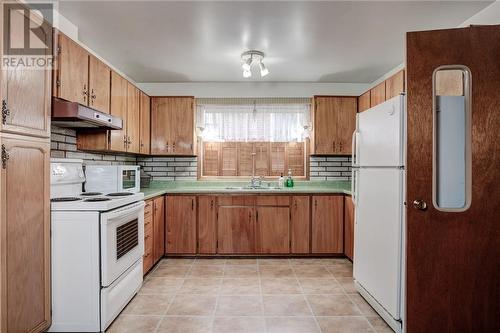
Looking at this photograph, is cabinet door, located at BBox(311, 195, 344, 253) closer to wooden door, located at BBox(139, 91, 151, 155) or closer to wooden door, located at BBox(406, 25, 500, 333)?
wooden door, located at BBox(406, 25, 500, 333)

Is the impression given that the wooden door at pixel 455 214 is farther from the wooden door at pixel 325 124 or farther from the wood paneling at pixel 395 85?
the wooden door at pixel 325 124

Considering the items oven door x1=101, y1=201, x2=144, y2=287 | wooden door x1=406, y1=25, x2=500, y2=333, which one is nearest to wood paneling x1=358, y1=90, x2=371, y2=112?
wooden door x1=406, y1=25, x2=500, y2=333

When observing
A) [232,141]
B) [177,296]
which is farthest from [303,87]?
[177,296]

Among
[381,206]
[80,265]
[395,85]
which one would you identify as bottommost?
[80,265]

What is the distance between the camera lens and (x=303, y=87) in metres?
4.23

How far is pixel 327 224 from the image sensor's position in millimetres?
3631

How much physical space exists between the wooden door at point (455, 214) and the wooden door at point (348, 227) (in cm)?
160

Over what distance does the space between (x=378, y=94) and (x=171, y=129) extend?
2.60m

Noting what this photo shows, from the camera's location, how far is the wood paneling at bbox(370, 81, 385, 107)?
10.6ft

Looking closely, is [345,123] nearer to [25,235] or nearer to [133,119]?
[133,119]

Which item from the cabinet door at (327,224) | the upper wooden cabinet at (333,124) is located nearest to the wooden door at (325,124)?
the upper wooden cabinet at (333,124)

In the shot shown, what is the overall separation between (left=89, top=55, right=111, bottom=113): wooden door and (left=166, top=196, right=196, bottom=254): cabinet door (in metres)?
1.38

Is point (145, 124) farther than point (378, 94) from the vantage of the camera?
Yes

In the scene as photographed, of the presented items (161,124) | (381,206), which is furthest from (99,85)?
(381,206)
